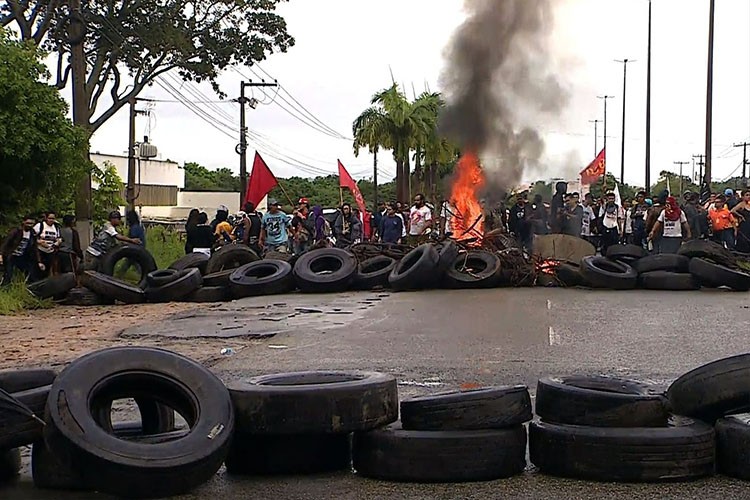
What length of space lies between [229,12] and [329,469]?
26.4m

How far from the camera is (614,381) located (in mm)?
6715

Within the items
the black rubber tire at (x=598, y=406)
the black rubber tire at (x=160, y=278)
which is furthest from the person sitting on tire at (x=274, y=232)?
the black rubber tire at (x=598, y=406)

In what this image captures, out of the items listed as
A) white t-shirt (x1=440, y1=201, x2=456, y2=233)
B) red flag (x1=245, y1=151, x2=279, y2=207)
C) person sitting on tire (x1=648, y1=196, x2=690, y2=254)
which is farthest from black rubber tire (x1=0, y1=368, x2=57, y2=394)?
red flag (x1=245, y1=151, x2=279, y2=207)

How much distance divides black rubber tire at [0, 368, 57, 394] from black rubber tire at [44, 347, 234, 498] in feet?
3.04

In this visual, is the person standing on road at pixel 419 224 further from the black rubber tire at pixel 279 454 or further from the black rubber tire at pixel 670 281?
the black rubber tire at pixel 279 454

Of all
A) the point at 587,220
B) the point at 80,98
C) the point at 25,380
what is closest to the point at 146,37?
the point at 80,98

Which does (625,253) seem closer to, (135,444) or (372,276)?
(372,276)

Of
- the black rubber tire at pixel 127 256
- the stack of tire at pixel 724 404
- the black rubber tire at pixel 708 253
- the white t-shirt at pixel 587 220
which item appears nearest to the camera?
the stack of tire at pixel 724 404

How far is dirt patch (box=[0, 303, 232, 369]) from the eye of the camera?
11.2 meters

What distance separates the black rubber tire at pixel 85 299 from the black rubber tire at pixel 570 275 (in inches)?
331

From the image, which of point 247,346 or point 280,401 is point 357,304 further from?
point 280,401

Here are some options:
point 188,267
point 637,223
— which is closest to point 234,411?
point 188,267

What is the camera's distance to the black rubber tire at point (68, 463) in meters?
5.70

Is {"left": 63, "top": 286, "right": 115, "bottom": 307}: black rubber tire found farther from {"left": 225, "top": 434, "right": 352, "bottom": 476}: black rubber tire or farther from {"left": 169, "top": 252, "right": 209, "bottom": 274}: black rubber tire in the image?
{"left": 225, "top": 434, "right": 352, "bottom": 476}: black rubber tire
